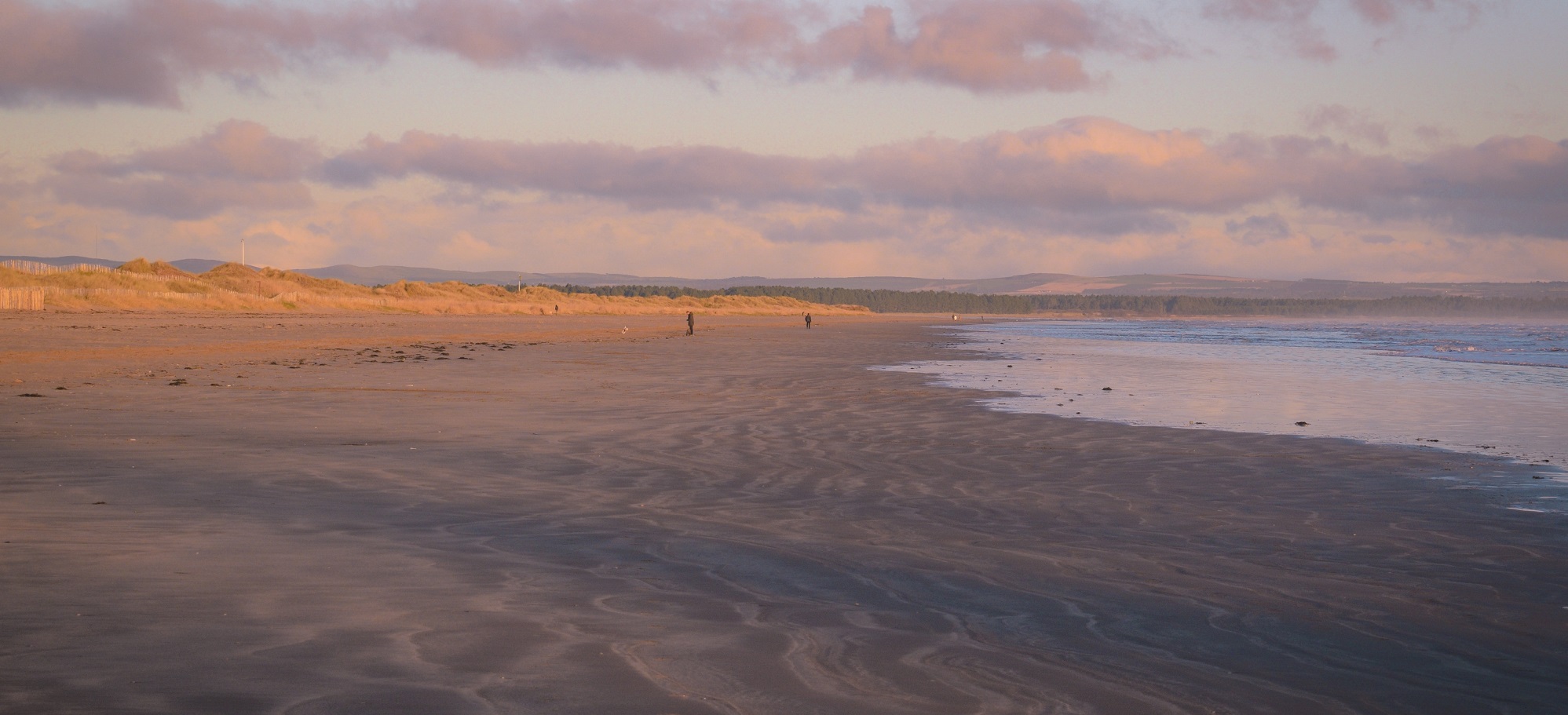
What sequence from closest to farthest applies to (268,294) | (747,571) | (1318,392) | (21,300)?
(747,571)
(1318,392)
(21,300)
(268,294)

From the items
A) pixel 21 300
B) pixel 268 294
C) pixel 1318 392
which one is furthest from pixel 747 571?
pixel 268 294

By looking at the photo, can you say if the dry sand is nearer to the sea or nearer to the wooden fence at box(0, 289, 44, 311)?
the sea

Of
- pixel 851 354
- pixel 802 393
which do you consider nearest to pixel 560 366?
pixel 802 393

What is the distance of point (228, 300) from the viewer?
6919cm

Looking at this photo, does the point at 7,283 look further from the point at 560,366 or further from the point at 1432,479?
the point at 1432,479

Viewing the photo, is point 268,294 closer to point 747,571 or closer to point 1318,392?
point 1318,392

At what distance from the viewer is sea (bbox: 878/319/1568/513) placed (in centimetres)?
1309

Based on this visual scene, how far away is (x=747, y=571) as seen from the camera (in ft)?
19.2

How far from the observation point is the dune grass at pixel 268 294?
60312mm

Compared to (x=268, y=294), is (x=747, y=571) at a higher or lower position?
lower

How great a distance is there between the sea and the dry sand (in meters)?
1.68

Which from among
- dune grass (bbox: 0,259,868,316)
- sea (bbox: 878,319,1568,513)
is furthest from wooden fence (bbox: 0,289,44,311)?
sea (bbox: 878,319,1568,513)

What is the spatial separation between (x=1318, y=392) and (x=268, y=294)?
76.0m

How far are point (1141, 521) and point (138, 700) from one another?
5.99 metres
